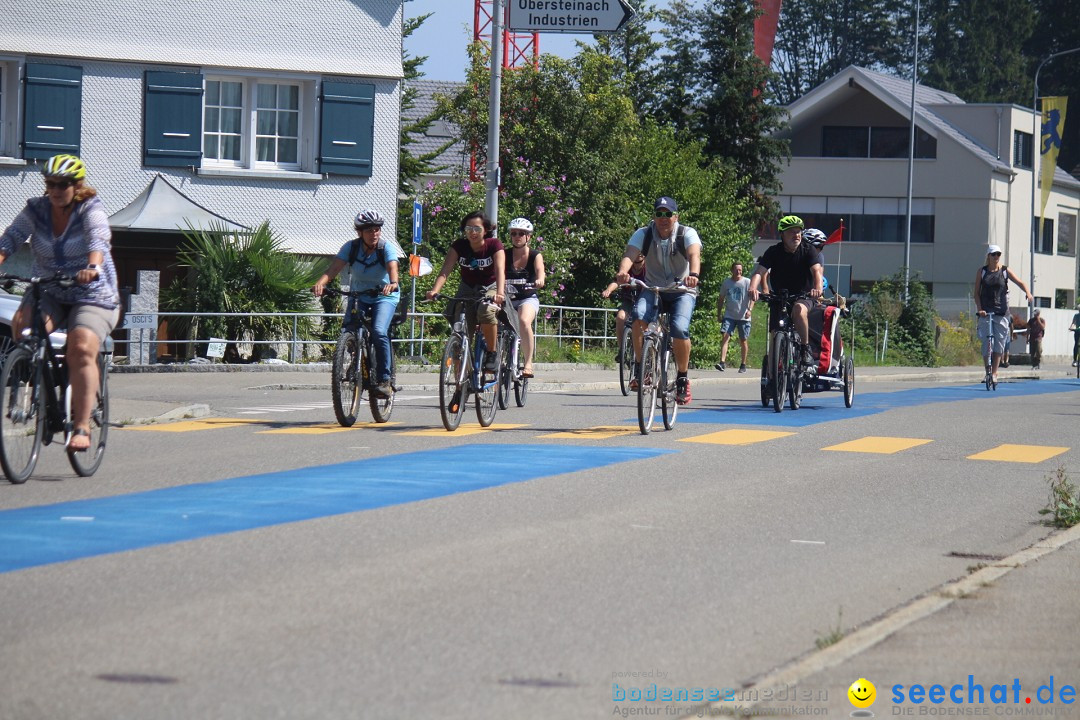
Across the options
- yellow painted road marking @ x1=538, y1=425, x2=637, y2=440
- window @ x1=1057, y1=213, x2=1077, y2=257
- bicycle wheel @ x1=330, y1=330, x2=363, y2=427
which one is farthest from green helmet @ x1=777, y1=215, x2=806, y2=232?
window @ x1=1057, y1=213, x2=1077, y2=257

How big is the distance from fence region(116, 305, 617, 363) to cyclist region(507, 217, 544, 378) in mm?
7800

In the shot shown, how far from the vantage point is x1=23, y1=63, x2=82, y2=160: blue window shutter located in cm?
2527

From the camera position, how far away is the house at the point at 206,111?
83.5 feet

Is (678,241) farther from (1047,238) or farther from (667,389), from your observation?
(1047,238)

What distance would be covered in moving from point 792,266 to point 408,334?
33.1ft

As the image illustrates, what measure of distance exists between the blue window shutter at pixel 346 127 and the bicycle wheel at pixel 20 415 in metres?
18.3


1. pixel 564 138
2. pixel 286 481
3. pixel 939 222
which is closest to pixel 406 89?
pixel 564 138

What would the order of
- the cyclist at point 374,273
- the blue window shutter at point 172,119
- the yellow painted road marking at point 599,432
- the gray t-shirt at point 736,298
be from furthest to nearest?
the gray t-shirt at point 736,298, the blue window shutter at point 172,119, the yellow painted road marking at point 599,432, the cyclist at point 374,273

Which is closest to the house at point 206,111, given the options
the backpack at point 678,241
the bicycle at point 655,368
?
the backpack at point 678,241

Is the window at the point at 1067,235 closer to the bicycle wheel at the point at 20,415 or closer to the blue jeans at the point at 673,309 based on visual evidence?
the blue jeans at the point at 673,309

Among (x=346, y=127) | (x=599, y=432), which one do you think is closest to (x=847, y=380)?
(x=599, y=432)

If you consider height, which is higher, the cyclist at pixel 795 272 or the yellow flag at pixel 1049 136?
the yellow flag at pixel 1049 136

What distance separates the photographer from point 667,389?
43.0ft

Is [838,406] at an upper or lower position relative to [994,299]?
lower
